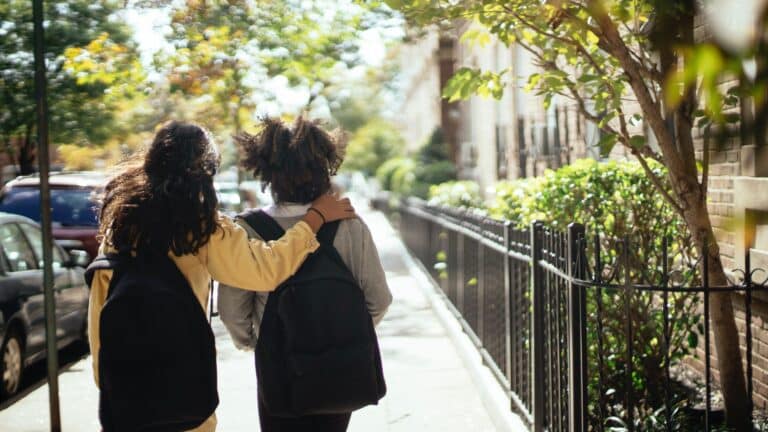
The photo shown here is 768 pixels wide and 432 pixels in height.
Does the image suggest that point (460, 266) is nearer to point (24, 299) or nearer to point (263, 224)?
point (24, 299)

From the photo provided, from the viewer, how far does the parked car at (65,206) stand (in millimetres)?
11078

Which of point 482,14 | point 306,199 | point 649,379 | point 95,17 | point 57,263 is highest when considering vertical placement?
point 95,17

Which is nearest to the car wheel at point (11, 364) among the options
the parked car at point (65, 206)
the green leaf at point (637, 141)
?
the parked car at point (65, 206)

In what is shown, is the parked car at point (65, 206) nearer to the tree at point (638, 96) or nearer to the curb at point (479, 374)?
the curb at point (479, 374)

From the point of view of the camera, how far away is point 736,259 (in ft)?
19.7

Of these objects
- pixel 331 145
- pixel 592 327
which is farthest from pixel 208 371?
pixel 592 327

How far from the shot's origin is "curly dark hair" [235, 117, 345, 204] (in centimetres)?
370

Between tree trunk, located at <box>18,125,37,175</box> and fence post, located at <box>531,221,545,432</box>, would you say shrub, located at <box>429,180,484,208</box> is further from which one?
fence post, located at <box>531,221,545,432</box>

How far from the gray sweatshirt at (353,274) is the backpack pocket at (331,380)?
0.24 meters

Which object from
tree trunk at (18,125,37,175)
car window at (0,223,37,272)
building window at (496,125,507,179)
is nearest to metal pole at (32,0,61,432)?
car window at (0,223,37,272)

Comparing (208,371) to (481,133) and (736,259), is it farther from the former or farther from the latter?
(481,133)

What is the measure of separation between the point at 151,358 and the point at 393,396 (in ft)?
14.6

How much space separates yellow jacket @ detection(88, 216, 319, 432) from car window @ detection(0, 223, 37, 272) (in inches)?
188

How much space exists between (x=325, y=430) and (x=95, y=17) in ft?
21.0
